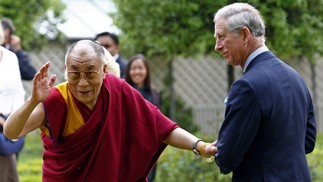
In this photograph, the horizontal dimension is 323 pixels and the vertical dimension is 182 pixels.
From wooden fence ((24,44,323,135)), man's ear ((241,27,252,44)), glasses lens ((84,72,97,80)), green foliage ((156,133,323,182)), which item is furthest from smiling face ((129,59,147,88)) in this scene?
wooden fence ((24,44,323,135))

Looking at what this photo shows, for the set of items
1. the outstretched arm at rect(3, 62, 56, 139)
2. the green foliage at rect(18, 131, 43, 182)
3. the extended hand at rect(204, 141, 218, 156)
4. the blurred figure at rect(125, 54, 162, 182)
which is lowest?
the green foliage at rect(18, 131, 43, 182)

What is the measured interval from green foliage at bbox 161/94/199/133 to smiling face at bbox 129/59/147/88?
356 inches

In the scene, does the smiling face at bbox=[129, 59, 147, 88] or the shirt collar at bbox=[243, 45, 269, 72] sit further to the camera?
the smiling face at bbox=[129, 59, 147, 88]

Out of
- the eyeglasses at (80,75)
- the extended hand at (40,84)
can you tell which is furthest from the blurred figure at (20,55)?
the extended hand at (40,84)

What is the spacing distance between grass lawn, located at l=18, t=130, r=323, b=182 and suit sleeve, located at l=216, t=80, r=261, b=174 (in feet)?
13.0

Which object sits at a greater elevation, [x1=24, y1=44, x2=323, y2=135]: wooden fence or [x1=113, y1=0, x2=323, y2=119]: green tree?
[x1=113, y1=0, x2=323, y2=119]: green tree

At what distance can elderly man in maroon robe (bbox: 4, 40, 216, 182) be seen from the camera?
478 centimetres

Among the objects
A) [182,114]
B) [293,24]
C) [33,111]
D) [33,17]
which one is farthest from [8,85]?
[182,114]

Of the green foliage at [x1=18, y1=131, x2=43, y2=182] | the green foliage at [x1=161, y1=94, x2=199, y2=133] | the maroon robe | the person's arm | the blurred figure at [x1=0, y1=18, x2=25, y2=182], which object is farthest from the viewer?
the green foliage at [x1=161, y1=94, x2=199, y2=133]

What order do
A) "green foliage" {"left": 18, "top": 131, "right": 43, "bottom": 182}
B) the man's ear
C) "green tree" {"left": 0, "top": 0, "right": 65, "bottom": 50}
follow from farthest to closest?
"green tree" {"left": 0, "top": 0, "right": 65, "bottom": 50} → "green foliage" {"left": 18, "top": 131, "right": 43, "bottom": 182} → the man's ear

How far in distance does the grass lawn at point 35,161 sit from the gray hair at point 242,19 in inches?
158

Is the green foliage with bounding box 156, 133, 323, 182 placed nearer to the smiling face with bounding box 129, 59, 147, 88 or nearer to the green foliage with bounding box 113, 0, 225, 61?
the smiling face with bounding box 129, 59, 147, 88

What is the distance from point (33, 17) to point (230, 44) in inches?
491

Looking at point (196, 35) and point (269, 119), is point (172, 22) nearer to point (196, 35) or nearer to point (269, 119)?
point (196, 35)
